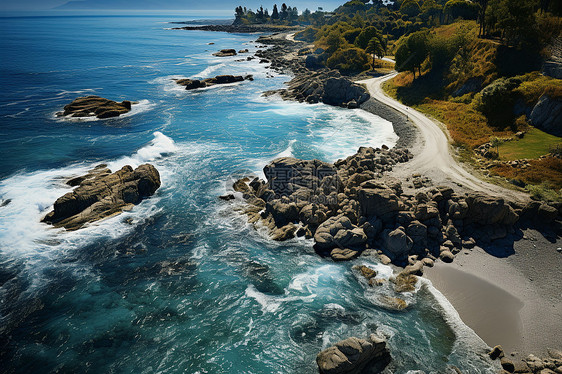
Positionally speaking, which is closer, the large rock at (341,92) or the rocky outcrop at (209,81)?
the large rock at (341,92)

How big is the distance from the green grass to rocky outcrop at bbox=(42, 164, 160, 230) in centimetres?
5715

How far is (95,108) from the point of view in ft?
268

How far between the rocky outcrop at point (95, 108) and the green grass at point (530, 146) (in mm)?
88837

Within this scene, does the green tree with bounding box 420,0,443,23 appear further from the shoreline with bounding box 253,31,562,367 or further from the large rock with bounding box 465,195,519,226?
the shoreline with bounding box 253,31,562,367

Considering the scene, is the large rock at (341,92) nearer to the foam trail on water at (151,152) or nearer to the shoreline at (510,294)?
the foam trail on water at (151,152)

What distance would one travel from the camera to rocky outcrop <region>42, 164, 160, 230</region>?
130 feet

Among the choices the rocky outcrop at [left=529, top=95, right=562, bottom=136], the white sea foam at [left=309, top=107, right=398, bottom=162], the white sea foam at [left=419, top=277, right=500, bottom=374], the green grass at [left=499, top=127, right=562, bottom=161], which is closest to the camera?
the white sea foam at [left=419, top=277, right=500, bottom=374]

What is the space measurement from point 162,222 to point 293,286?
20.7 m

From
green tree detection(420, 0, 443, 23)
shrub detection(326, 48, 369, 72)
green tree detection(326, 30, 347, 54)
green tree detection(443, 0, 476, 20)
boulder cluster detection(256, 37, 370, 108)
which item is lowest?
boulder cluster detection(256, 37, 370, 108)

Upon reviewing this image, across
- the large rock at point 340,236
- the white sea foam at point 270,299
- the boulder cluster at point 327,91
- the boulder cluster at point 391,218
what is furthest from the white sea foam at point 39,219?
the boulder cluster at point 327,91

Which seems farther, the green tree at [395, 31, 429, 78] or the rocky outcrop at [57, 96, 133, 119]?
the green tree at [395, 31, 429, 78]

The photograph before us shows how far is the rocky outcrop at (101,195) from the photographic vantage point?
130 feet

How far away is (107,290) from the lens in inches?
1196

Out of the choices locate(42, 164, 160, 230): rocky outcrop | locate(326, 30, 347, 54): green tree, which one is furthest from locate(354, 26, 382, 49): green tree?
locate(42, 164, 160, 230): rocky outcrop
